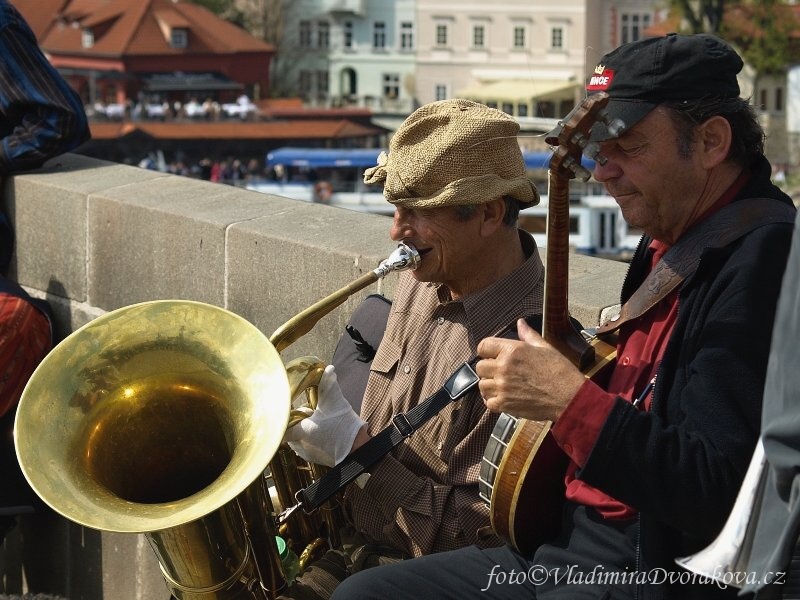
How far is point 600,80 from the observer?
268 centimetres

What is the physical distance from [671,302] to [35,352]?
2594mm

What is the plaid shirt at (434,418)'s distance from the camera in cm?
316

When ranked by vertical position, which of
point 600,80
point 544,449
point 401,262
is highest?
point 600,80

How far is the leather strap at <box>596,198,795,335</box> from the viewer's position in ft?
8.35

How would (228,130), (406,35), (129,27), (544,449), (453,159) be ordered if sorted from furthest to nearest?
(406,35)
(129,27)
(228,130)
(453,159)
(544,449)

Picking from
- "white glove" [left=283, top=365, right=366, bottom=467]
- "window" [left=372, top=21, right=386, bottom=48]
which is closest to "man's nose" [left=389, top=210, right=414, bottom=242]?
Answer: "white glove" [left=283, top=365, right=366, bottom=467]

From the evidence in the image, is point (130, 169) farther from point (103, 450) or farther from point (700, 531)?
point (700, 531)

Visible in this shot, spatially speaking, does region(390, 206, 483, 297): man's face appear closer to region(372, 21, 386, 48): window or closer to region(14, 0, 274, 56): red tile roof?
region(14, 0, 274, 56): red tile roof

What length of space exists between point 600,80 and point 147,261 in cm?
250

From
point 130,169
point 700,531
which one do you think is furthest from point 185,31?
point 700,531

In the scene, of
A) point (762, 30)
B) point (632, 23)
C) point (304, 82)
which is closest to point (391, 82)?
point (304, 82)

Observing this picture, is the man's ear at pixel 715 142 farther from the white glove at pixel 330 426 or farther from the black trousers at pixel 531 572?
the white glove at pixel 330 426

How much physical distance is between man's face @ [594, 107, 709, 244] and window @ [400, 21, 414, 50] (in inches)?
2260

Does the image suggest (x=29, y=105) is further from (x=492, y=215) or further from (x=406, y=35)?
(x=406, y=35)
